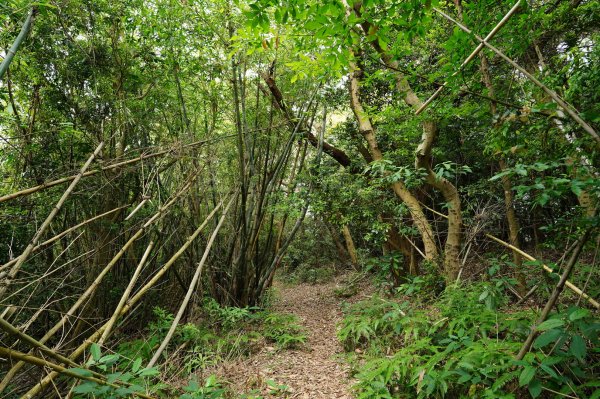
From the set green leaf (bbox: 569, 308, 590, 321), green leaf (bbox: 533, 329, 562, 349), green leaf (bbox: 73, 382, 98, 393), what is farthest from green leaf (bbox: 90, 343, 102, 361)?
green leaf (bbox: 569, 308, 590, 321)

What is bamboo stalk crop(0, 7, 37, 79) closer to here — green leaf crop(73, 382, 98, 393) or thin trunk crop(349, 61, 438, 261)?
green leaf crop(73, 382, 98, 393)

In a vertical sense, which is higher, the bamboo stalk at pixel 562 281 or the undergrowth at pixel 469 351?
the bamboo stalk at pixel 562 281

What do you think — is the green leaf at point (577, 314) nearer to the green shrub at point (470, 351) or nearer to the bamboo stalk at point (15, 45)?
the green shrub at point (470, 351)

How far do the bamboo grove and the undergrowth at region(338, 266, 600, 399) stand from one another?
21 cm

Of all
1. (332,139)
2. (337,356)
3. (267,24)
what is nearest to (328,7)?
(267,24)

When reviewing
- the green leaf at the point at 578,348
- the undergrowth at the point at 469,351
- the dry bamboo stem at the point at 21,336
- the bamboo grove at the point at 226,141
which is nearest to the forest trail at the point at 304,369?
the undergrowth at the point at 469,351

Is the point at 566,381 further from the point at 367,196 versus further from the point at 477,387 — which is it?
the point at 367,196

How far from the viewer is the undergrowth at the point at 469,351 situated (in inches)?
62.8

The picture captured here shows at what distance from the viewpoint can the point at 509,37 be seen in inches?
81.7

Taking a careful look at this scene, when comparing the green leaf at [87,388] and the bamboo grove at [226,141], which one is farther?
the bamboo grove at [226,141]

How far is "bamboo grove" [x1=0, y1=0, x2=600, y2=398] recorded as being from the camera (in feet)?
5.68

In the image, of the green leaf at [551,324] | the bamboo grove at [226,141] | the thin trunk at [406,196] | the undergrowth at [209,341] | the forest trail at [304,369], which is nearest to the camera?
the green leaf at [551,324]

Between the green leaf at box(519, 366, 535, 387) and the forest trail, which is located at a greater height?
the green leaf at box(519, 366, 535, 387)

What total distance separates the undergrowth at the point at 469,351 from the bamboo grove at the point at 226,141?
0.69 ft
